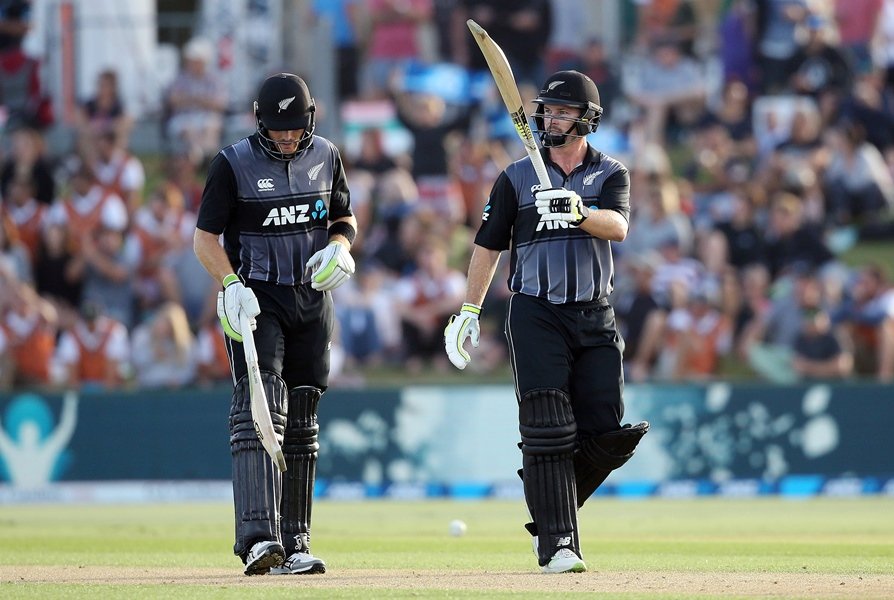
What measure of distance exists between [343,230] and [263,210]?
1.64ft

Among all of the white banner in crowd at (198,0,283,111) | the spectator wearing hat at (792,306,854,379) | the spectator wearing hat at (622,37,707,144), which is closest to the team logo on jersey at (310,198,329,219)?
the spectator wearing hat at (792,306,854,379)

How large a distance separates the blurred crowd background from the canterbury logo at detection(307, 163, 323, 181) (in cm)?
945

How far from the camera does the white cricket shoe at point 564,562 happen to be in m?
7.68

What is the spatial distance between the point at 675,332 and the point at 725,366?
28.3 inches

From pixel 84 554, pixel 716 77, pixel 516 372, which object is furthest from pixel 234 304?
pixel 716 77

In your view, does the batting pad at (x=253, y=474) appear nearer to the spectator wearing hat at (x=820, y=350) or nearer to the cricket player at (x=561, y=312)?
the cricket player at (x=561, y=312)

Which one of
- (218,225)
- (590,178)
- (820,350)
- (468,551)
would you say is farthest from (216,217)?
(820,350)

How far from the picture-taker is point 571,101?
8000mm

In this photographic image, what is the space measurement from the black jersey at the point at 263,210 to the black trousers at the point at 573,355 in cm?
113

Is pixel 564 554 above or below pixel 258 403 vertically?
below

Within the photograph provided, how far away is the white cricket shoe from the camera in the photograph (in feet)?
25.2

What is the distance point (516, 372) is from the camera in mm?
7973

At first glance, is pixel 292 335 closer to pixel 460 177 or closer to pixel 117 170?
pixel 460 177

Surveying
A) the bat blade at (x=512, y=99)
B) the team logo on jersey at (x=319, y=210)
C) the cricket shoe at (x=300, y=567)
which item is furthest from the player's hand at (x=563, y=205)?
the cricket shoe at (x=300, y=567)
